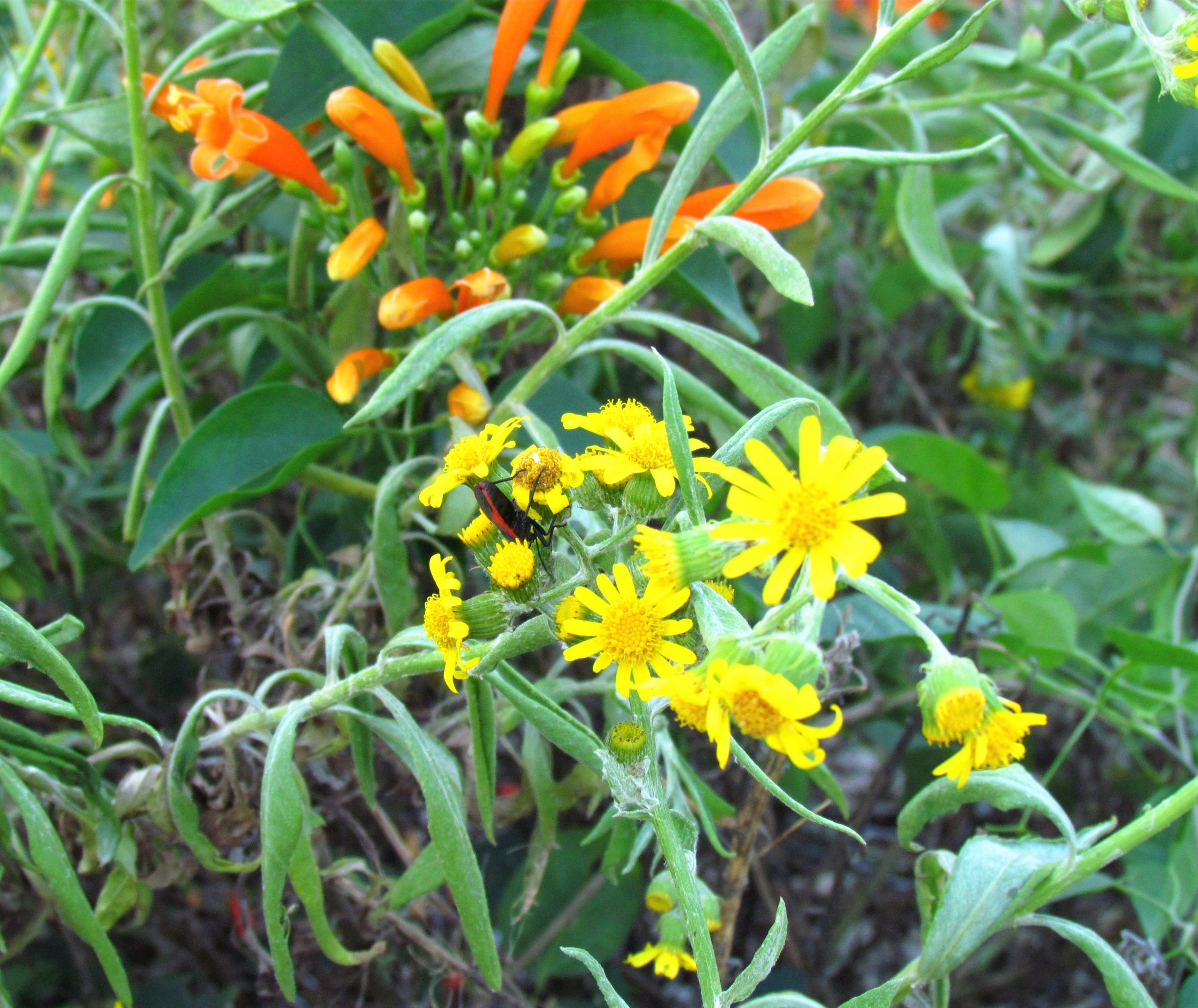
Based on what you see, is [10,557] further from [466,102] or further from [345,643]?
[466,102]

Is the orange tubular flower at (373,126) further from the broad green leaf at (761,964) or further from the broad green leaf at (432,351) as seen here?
the broad green leaf at (761,964)

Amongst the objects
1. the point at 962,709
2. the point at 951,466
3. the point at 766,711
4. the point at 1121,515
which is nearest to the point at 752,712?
the point at 766,711

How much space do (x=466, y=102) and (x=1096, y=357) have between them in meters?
1.16

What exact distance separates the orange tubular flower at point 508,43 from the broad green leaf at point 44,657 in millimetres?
535

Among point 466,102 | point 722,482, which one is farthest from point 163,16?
point 722,482

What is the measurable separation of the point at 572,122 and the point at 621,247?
4.8 inches

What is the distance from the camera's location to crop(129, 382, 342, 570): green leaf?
77 centimetres

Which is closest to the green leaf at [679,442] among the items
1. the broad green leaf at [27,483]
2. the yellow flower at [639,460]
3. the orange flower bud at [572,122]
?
the yellow flower at [639,460]

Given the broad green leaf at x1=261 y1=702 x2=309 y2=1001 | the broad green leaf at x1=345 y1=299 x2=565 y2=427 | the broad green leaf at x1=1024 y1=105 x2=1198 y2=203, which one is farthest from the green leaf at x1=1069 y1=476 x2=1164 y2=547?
the broad green leaf at x1=261 y1=702 x2=309 y2=1001

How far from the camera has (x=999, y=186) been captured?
5.31 feet

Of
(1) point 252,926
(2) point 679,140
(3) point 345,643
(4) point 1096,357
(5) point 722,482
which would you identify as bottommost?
(1) point 252,926

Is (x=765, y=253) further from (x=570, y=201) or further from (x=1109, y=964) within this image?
(x=1109, y=964)

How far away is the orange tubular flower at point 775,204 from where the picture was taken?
79 centimetres

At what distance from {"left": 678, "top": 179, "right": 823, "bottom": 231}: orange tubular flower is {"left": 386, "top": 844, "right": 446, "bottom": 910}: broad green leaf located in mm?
527
